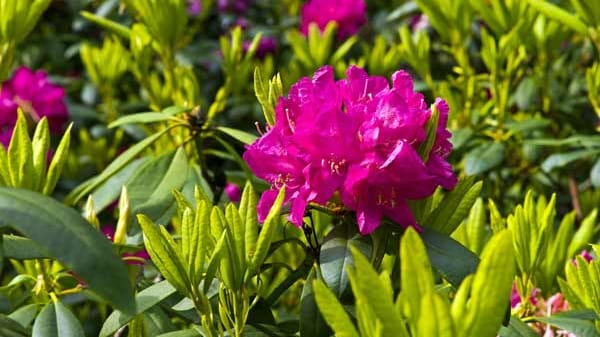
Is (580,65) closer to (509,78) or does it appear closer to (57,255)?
(509,78)

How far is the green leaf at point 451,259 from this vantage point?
108 centimetres

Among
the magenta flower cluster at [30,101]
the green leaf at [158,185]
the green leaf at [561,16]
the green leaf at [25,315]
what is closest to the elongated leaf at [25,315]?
the green leaf at [25,315]

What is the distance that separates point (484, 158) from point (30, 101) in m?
1.04

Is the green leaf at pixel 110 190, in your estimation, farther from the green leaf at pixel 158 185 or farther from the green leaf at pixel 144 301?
the green leaf at pixel 144 301

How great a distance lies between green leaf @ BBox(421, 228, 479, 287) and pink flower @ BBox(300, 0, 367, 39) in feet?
5.98

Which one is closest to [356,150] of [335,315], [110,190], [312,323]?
[312,323]

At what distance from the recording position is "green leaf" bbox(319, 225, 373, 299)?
42.6 inches

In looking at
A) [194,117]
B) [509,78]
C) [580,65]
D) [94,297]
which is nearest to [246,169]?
[194,117]

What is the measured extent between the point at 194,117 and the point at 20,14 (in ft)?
1.15

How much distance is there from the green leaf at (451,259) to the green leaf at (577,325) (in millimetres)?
158

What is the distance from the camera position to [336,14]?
2.90 meters

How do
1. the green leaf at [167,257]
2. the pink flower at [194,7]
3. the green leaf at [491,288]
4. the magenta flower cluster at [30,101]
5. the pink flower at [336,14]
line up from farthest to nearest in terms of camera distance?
1. the pink flower at [194,7]
2. the pink flower at [336,14]
3. the magenta flower cluster at [30,101]
4. the green leaf at [167,257]
5. the green leaf at [491,288]

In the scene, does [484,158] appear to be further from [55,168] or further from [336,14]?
[336,14]

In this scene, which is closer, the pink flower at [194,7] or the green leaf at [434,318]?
the green leaf at [434,318]
